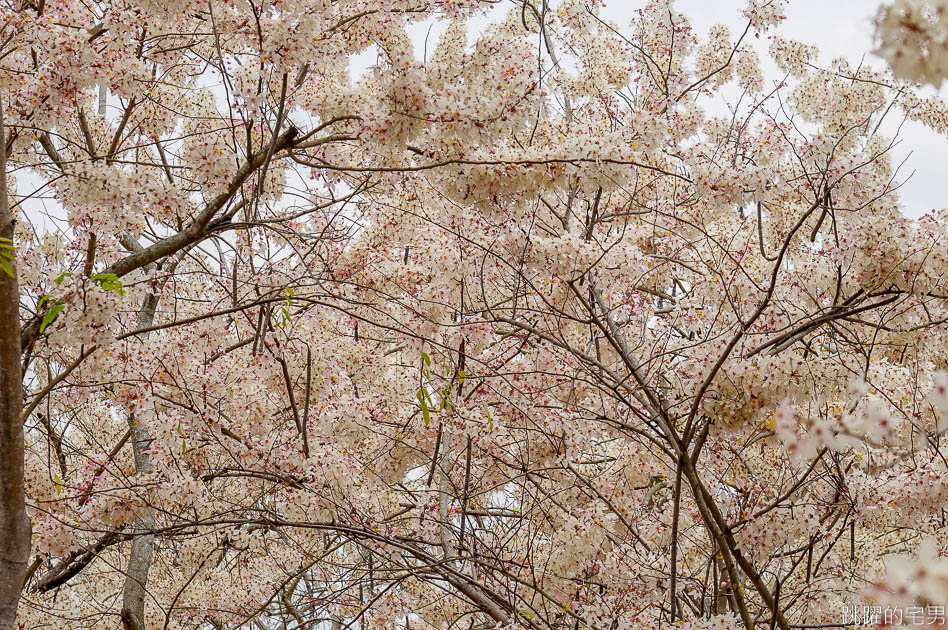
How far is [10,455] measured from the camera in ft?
9.72

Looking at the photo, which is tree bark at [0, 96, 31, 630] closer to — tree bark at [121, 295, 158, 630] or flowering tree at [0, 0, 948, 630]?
flowering tree at [0, 0, 948, 630]

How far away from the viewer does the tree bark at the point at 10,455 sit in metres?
2.92

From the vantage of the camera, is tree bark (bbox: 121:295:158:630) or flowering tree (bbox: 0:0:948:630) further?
tree bark (bbox: 121:295:158:630)

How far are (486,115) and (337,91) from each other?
4.61 ft

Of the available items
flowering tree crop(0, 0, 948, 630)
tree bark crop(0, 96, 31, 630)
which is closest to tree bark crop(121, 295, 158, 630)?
flowering tree crop(0, 0, 948, 630)

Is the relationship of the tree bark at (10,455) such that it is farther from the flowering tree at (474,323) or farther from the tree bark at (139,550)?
the tree bark at (139,550)

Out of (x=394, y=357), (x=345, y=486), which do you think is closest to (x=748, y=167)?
(x=345, y=486)

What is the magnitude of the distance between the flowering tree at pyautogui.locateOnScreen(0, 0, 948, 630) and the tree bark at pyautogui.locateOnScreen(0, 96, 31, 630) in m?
0.01

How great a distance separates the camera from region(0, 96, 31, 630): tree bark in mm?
2918

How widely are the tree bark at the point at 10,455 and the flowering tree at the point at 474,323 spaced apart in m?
0.01

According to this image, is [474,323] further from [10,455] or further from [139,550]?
[139,550]

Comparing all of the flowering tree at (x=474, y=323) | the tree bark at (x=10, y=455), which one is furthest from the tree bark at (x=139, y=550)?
the tree bark at (x=10, y=455)

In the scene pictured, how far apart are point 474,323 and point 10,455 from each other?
76.6 inches

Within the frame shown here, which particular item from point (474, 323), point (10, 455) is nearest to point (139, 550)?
point (10, 455)
